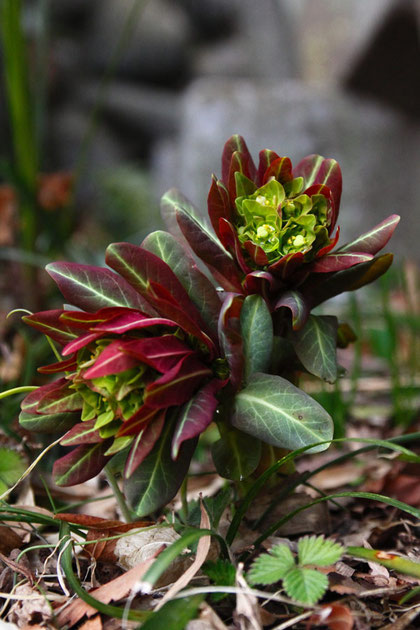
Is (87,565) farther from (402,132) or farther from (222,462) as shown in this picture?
(402,132)

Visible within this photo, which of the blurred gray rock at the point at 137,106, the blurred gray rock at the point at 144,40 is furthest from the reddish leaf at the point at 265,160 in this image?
the blurred gray rock at the point at 144,40

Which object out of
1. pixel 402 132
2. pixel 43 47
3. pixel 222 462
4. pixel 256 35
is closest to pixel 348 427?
pixel 222 462

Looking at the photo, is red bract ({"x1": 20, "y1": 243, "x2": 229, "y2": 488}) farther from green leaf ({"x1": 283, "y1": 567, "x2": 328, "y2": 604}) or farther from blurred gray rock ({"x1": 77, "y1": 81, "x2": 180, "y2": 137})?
blurred gray rock ({"x1": 77, "y1": 81, "x2": 180, "y2": 137})

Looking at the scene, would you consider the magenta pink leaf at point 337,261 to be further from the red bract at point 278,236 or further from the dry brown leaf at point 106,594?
the dry brown leaf at point 106,594

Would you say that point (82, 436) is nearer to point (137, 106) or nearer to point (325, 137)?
point (325, 137)

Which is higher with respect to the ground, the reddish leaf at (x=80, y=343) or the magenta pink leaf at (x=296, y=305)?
the magenta pink leaf at (x=296, y=305)
